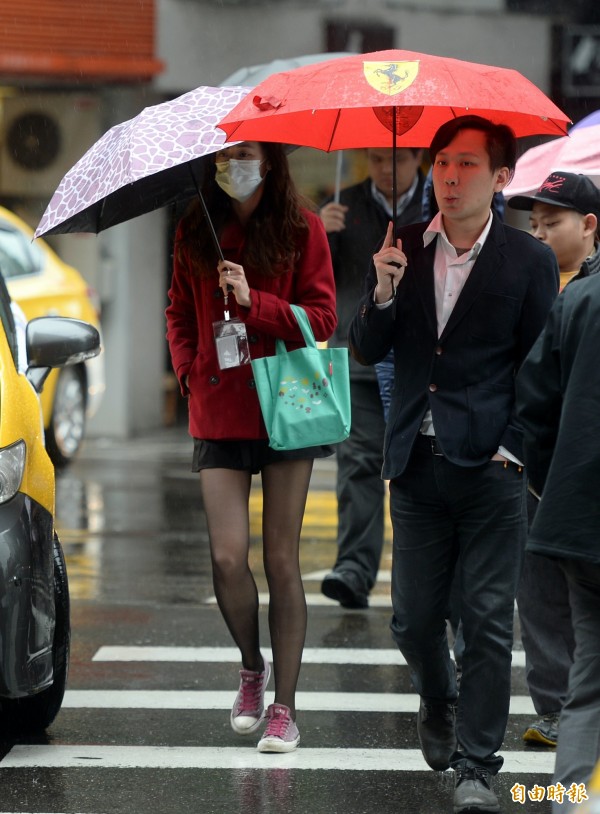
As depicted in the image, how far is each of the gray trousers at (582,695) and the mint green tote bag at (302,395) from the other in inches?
56.5

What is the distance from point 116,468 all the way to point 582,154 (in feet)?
26.1

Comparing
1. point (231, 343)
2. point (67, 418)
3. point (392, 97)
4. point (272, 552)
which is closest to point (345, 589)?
point (272, 552)

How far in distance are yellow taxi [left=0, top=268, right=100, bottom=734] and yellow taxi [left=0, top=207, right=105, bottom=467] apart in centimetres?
587

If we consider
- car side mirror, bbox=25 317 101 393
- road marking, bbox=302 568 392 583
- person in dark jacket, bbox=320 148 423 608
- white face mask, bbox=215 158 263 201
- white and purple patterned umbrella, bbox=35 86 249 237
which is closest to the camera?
white and purple patterned umbrella, bbox=35 86 249 237

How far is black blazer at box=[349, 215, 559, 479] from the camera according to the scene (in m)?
4.40

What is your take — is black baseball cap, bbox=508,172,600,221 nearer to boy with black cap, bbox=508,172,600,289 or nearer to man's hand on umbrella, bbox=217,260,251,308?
boy with black cap, bbox=508,172,600,289

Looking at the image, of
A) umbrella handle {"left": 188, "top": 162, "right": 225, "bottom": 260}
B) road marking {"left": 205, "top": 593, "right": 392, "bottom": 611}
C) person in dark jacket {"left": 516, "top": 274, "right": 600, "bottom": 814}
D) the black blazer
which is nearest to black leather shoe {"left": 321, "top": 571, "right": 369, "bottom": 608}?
road marking {"left": 205, "top": 593, "right": 392, "bottom": 611}

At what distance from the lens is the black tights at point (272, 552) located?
5.09m

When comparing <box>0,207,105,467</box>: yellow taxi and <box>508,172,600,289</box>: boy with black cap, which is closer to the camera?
<box>508,172,600,289</box>: boy with black cap

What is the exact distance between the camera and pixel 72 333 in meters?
5.57

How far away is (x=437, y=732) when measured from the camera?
4719 millimetres

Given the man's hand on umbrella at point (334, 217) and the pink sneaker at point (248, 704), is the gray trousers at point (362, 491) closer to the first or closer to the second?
the man's hand on umbrella at point (334, 217)

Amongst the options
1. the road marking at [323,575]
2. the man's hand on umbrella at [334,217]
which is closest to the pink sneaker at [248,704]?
Result: the man's hand on umbrella at [334,217]

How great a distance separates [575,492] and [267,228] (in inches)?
72.1
